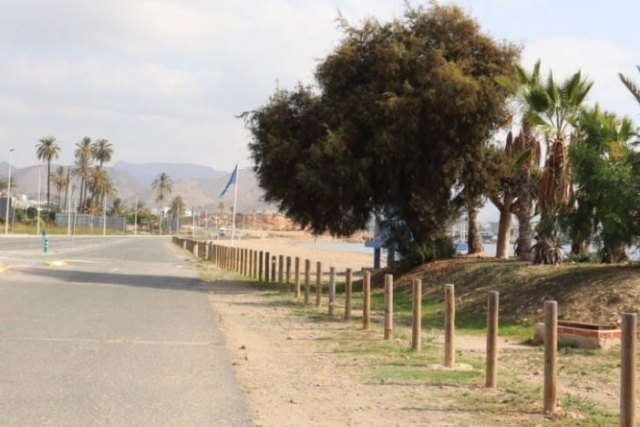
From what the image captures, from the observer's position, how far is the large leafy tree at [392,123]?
22.9 metres

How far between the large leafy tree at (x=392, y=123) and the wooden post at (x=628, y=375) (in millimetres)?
16271

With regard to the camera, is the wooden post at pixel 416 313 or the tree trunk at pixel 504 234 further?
the tree trunk at pixel 504 234

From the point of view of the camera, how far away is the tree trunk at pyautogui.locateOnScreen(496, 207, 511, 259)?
91.8 ft

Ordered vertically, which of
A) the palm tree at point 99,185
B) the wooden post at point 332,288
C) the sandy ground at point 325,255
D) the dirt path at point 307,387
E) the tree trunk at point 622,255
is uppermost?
the palm tree at point 99,185

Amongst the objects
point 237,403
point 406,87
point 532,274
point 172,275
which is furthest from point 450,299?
point 172,275

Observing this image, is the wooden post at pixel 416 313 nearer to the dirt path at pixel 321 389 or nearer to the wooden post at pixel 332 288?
the dirt path at pixel 321 389

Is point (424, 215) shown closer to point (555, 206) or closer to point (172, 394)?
point (555, 206)

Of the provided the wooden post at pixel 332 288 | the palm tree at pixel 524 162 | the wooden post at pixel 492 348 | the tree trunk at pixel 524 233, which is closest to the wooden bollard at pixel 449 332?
the wooden post at pixel 492 348

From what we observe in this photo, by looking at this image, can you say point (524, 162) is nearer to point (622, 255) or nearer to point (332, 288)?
point (622, 255)

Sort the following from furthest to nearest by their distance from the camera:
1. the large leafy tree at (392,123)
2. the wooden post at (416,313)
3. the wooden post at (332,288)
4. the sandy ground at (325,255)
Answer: the sandy ground at (325,255), the large leafy tree at (392,123), the wooden post at (332,288), the wooden post at (416,313)

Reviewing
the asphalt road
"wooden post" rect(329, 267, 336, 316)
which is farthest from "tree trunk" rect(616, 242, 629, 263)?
the asphalt road

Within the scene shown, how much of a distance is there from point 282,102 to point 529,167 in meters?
7.81

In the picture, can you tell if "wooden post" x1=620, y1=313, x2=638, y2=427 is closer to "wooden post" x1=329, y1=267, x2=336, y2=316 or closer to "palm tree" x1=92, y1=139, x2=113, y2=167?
"wooden post" x1=329, y1=267, x2=336, y2=316

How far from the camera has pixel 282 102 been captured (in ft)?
83.7
